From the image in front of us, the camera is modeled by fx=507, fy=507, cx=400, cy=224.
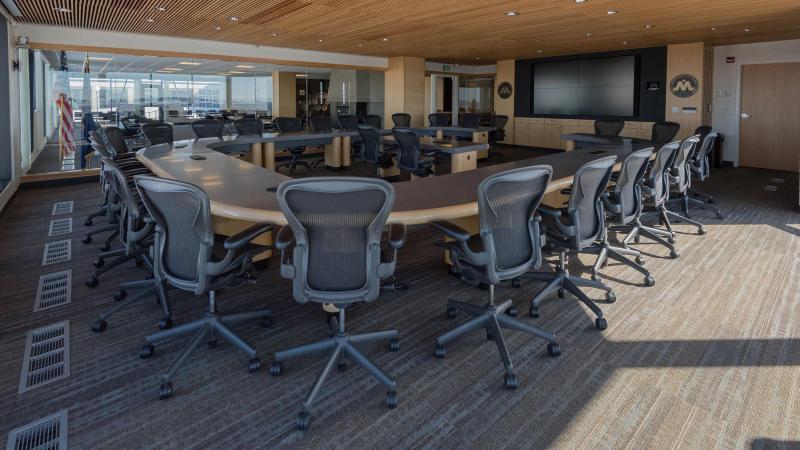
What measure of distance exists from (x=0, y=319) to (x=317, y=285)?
7.91 feet

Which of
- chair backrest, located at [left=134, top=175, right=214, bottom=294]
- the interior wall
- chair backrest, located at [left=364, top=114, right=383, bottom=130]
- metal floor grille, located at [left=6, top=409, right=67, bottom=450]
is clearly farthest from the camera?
chair backrest, located at [left=364, top=114, right=383, bottom=130]

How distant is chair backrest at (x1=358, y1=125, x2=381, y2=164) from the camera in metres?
7.91

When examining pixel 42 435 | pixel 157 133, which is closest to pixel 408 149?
pixel 157 133

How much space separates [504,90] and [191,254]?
13.2 m

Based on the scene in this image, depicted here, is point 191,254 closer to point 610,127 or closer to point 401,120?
point 610,127

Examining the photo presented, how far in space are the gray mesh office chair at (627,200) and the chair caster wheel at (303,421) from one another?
99.5 inches

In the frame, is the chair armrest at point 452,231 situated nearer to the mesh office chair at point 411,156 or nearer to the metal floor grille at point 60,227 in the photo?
the mesh office chair at point 411,156

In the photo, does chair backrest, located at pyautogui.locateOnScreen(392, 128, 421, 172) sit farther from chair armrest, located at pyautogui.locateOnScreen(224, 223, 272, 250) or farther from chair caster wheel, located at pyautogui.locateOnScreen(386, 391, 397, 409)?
chair caster wheel, located at pyautogui.locateOnScreen(386, 391, 397, 409)

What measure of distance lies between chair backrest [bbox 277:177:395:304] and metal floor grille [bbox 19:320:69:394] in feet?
4.67

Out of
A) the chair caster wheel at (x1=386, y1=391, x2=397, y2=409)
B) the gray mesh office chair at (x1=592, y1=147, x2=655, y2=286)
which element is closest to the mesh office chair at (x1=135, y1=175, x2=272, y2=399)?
the chair caster wheel at (x1=386, y1=391, x2=397, y2=409)

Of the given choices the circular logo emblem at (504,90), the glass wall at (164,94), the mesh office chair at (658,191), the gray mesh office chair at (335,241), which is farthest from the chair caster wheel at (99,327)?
the circular logo emblem at (504,90)

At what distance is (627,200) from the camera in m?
3.95

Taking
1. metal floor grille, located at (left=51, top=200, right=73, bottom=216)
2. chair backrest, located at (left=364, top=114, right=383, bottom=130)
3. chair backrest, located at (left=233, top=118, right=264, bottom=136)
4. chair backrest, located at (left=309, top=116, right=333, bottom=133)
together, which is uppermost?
chair backrest, located at (left=364, top=114, right=383, bottom=130)

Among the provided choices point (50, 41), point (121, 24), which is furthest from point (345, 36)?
point (50, 41)
